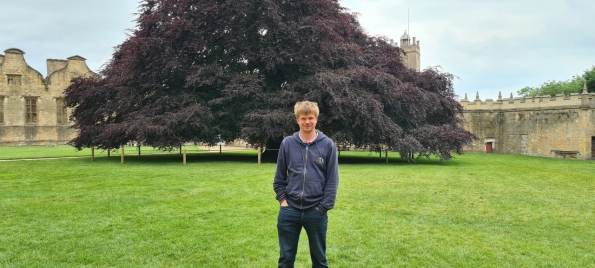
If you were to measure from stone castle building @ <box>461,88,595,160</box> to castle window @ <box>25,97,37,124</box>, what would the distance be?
42.3m

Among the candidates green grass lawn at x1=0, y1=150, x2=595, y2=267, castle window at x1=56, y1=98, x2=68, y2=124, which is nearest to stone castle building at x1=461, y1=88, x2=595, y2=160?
green grass lawn at x1=0, y1=150, x2=595, y2=267

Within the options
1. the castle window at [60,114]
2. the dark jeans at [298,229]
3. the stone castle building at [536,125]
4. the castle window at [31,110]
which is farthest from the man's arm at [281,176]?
the castle window at [31,110]

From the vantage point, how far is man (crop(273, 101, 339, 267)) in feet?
11.5

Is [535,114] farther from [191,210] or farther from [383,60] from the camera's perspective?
[191,210]

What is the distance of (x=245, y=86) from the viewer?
19.2m

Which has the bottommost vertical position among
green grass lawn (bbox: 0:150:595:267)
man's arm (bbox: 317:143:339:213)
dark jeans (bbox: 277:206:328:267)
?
green grass lawn (bbox: 0:150:595:267)

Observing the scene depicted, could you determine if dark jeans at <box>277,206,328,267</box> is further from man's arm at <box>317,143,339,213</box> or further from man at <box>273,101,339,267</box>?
man's arm at <box>317,143,339,213</box>

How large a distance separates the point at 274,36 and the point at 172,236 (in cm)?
1605

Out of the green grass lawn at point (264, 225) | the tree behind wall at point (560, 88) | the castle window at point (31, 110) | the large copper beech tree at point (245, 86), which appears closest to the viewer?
the green grass lawn at point (264, 225)

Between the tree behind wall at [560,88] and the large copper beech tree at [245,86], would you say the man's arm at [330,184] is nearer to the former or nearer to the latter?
the large copper beech tree at [245,86]

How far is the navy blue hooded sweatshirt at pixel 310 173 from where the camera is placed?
352 centimetres

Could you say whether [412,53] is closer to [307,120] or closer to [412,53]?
[412,53]

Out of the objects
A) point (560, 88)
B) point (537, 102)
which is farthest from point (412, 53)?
point (537, 102)

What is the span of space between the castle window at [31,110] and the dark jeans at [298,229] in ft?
159
